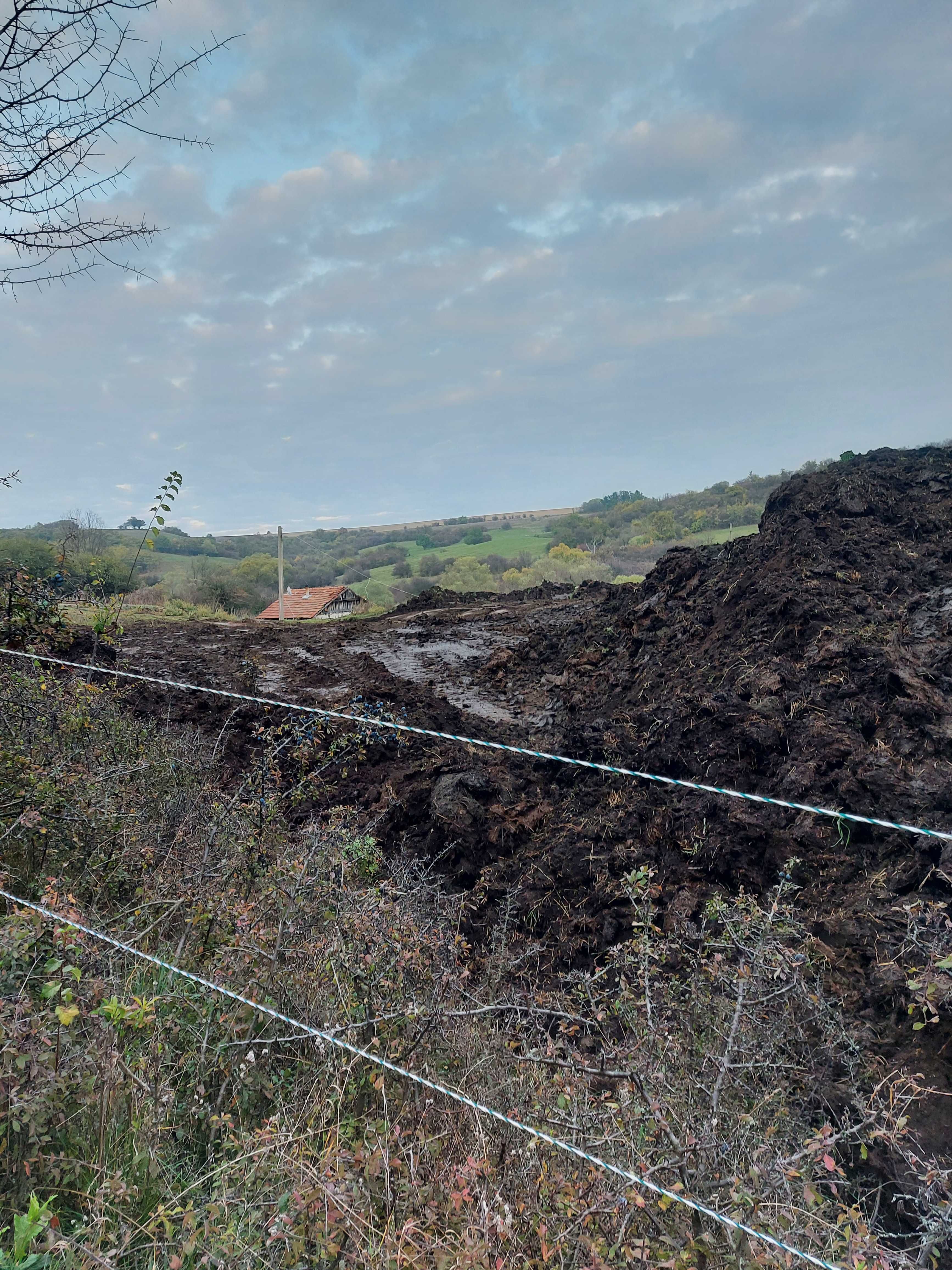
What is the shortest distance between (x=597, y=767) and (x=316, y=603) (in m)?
26.1

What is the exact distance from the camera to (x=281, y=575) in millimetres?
24641

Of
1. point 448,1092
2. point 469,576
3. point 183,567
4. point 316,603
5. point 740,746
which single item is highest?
point 183,567

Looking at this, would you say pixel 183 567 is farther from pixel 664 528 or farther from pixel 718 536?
pixel 718 536

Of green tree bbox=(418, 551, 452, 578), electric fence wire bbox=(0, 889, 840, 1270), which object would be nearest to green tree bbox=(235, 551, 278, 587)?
green tree bbox=(418, 551, 452, 578)

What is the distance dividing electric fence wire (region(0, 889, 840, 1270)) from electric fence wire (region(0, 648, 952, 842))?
1.04m

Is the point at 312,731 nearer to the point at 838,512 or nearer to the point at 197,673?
the point at 197,673

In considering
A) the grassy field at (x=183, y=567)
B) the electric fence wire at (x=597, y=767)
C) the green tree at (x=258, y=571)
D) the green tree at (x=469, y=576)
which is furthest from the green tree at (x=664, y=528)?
the grassy field at (x=183, y=567)

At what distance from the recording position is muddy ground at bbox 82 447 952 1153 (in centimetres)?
338

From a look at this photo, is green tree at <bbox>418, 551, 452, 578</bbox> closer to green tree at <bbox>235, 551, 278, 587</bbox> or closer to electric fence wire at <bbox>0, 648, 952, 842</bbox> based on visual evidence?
green tree at <bbox>235, 551, 278, 587</bbox>

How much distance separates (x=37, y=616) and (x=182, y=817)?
92.0 inches

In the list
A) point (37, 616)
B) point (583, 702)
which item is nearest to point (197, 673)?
point (37, 616)

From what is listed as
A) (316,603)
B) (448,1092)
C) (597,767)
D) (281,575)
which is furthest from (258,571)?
(448,1092)

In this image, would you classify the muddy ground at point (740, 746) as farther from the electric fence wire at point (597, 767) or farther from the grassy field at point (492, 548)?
the grassy field at point (492, 548)

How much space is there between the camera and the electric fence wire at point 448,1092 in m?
1.60
